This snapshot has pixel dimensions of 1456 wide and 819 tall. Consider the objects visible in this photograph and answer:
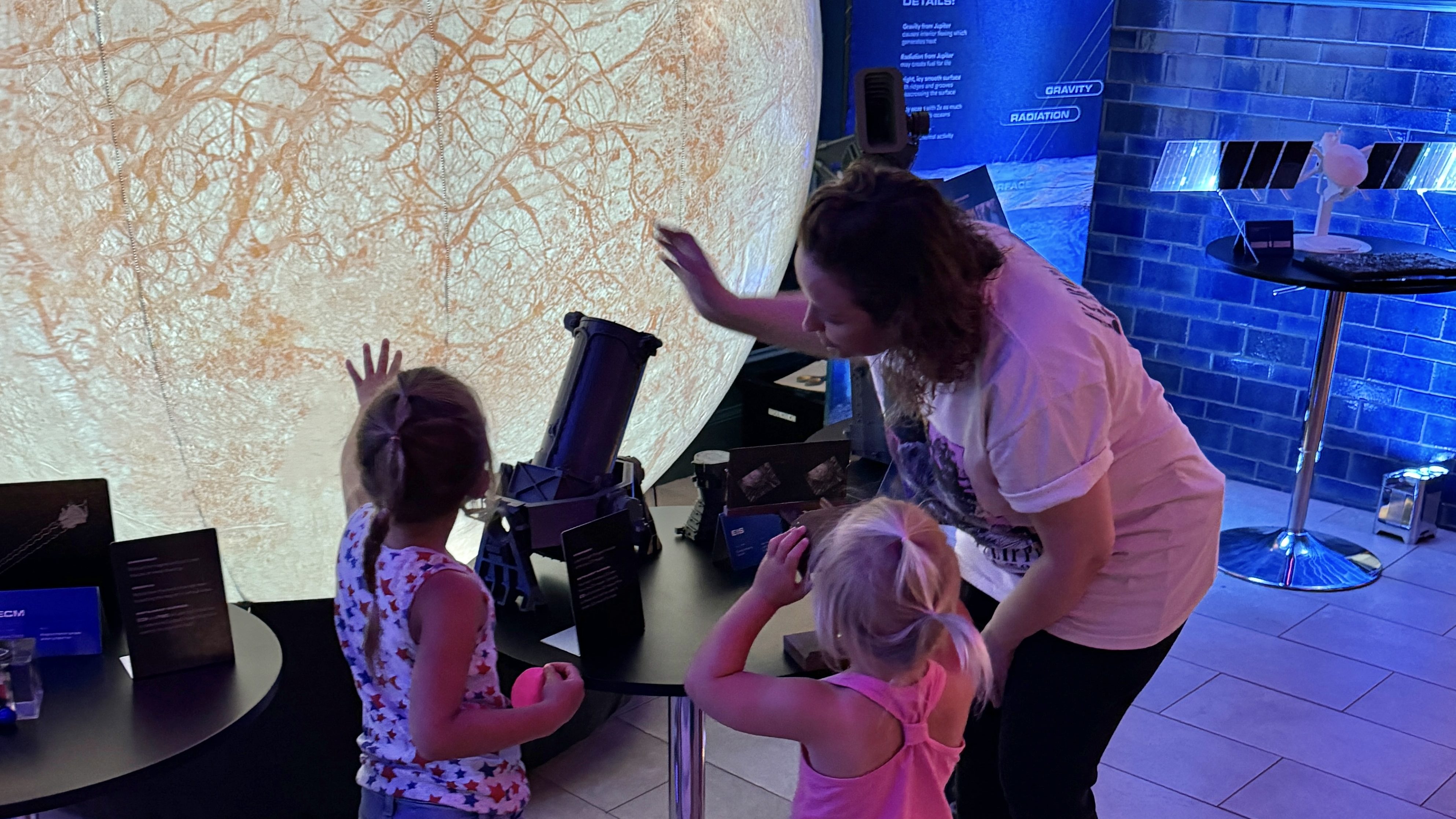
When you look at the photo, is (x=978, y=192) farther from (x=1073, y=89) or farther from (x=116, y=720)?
(x=116, y=720)

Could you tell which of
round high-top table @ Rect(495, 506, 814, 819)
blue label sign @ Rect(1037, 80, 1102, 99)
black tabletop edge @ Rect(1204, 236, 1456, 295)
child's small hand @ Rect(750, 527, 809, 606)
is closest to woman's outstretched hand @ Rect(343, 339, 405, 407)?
round high-top table @ Rect(495, 506, 814, 819)

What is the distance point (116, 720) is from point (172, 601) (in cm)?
18

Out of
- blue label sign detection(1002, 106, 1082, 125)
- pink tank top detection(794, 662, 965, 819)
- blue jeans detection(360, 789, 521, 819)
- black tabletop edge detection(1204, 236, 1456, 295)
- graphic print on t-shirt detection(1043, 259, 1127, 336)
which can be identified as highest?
blue label sign detection(1002, 106, 1082, 125)

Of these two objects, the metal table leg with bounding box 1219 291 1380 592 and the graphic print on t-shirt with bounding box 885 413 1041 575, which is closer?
the graphic print on t-shirt with bounding box 885 413 1041 575

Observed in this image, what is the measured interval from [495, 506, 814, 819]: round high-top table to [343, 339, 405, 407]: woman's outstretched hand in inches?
15.6

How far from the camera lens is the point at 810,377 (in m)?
4.68

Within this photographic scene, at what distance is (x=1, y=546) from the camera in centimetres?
188

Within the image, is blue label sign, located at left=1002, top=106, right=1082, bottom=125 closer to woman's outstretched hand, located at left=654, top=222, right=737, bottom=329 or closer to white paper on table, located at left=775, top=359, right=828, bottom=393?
white paper on table, located at left=775, top=359, right=828, bottom=393

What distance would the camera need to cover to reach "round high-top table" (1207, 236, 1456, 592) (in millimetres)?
4031

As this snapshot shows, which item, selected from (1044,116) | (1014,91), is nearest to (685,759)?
(1014,91)

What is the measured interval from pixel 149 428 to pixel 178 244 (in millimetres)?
323

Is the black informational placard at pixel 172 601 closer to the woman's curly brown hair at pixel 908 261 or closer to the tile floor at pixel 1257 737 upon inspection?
the woman's curly brown hair at pixel 908 261

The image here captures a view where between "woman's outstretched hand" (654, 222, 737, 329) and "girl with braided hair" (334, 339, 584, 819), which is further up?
"woman's outstretched hand" (654, 222, 737, 329)

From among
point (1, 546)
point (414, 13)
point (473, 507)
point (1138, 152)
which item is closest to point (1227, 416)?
point (1138, 152)
